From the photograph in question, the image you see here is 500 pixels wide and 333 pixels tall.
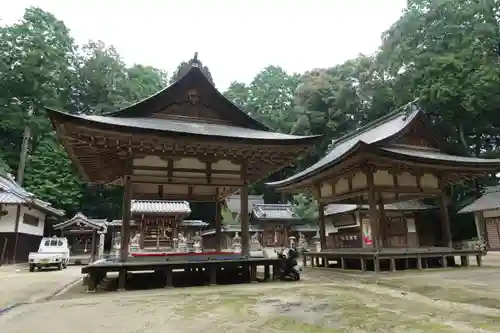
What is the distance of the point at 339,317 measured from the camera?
5.39 meters

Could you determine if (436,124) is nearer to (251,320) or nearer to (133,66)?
(251,320)

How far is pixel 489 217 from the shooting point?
27.1m

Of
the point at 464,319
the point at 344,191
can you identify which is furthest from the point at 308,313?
the point at 344,191

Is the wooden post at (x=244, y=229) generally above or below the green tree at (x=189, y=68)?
below

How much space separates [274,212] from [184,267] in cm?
3100

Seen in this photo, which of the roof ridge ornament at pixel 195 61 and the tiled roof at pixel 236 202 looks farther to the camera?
the tiled roof at pixel 236 202

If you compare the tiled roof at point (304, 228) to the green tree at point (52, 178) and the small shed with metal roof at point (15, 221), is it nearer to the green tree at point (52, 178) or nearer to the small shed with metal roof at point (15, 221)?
the green tree at point (52, 178)

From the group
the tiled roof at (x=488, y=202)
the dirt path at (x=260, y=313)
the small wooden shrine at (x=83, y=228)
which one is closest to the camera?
the dirt path at (x=260, y=313)

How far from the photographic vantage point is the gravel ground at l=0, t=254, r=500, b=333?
16.0 ft

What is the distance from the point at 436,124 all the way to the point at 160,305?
114 feet

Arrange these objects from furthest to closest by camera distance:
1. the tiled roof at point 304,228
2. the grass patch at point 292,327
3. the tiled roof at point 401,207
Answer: the tiled roof at point 304,228 → the tiled roof at point 401,207 → the grass patch at point 292,327

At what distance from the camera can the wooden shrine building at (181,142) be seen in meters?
9.27

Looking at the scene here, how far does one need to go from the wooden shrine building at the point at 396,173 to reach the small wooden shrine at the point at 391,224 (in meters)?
12.7

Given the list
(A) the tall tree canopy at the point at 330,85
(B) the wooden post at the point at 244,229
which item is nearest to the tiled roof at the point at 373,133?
(B) the wooden post at the point at 244,229
